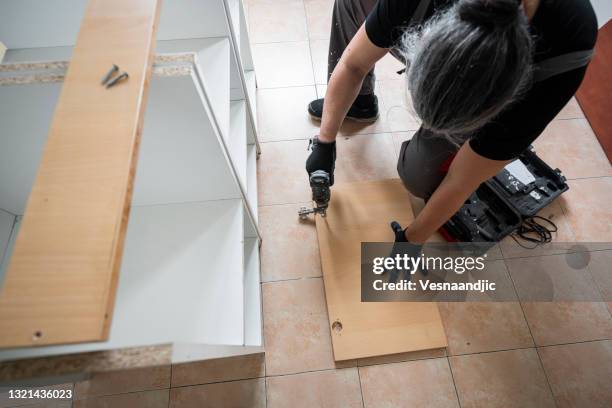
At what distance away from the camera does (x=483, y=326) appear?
1.07m

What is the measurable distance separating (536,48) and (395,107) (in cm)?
90

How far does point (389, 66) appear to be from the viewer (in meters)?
1.52

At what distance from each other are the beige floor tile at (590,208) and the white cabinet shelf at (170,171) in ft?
3.97

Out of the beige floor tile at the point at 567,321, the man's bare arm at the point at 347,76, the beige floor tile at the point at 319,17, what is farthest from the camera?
the beige floor tile at the point at 319,17

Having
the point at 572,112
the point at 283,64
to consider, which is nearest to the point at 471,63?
the point at 283,64

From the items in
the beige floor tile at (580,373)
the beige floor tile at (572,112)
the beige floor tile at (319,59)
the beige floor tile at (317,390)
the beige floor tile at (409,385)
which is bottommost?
the beige floor tile at (317,390)

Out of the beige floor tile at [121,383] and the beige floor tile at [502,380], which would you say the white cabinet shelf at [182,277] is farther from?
the beige floor tile at [502,380]

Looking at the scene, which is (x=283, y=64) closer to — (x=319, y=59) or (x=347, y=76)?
(x=319, y=59)

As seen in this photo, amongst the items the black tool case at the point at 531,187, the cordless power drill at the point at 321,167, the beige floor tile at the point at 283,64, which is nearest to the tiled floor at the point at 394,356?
the black tool case at the point at 531,187

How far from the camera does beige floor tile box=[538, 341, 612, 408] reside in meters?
0.98

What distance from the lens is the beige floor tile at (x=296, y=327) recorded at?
3.32 feet

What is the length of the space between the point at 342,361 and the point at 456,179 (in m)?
0.64

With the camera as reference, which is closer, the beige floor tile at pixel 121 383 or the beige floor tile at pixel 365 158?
the beige floor tile at pixel 121 383

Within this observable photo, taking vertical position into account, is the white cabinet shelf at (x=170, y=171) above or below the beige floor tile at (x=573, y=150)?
below
